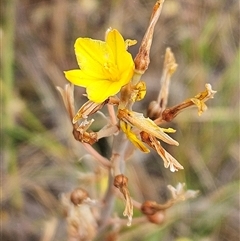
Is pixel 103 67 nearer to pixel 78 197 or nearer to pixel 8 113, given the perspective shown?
pixel 78 197

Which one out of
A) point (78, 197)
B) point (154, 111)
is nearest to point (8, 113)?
point (78, 197)

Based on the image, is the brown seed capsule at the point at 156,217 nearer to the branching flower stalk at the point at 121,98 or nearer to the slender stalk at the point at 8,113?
the branching flower stalk at the point at 121,98

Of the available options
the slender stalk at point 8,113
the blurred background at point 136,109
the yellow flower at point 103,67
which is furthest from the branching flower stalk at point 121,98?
the slender stalk at point 8,113

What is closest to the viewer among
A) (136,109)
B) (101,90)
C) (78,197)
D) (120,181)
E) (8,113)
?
(101,90)

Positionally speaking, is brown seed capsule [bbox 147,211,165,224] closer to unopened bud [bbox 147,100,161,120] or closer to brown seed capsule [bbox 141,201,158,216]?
brown seed capsule [bbox 141,201,158,216]

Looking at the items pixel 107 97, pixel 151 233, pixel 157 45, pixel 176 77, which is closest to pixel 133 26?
pixel 157 45

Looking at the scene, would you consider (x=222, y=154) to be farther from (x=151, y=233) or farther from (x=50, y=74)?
(x=50, y=74)
